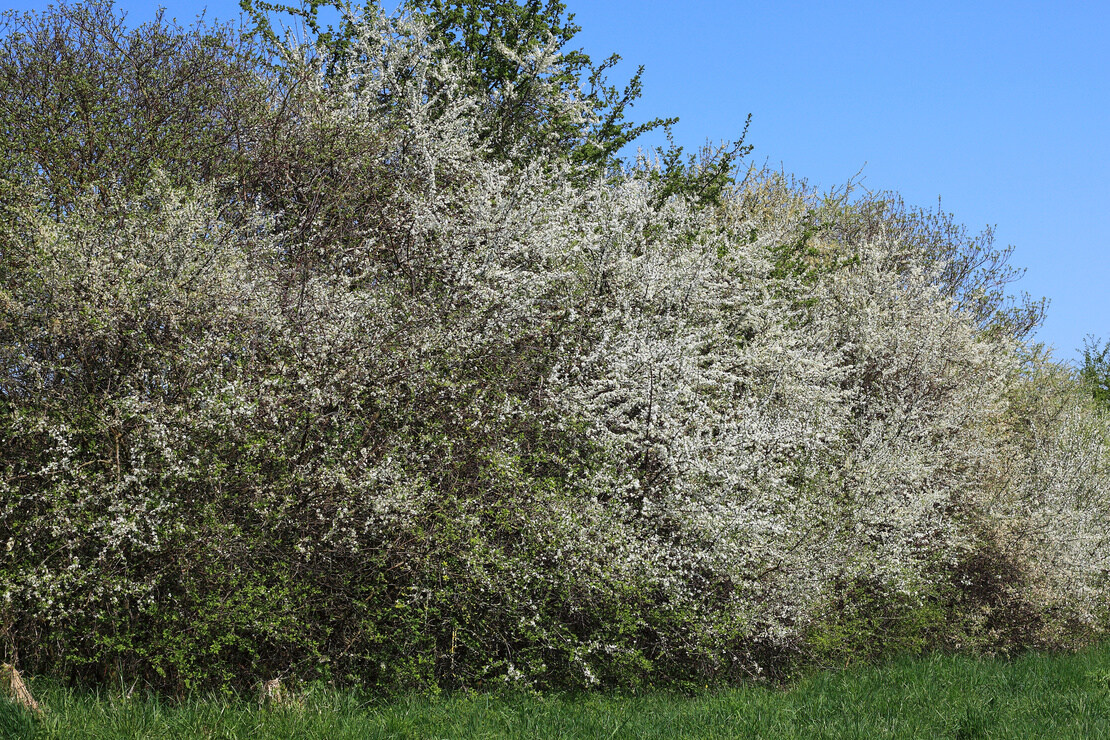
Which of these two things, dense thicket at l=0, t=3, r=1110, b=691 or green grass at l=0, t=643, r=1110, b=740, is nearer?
green grass at l=0, t=643, r=1110, b=740

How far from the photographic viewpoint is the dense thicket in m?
6.34

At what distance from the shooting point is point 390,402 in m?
7.34

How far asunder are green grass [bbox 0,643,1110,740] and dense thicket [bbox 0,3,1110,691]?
1.56 ft

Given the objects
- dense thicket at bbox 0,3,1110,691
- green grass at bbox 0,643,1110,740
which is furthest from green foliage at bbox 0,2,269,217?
green grass at bbox 0,643,1110,740

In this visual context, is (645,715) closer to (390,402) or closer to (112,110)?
(390,402)

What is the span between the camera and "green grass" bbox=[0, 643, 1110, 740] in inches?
214

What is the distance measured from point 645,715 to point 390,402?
10.7 feet

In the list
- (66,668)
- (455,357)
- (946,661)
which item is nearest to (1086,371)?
(946,661)

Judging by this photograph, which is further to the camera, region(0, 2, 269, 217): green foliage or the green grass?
region(0, 2, 269, 217): green foliage

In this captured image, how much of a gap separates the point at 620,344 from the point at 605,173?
15.9ft

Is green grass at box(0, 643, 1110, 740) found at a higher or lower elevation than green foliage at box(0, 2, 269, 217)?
lower

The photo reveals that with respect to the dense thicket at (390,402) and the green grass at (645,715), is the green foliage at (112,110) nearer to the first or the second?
the dense thicket at (390,402)

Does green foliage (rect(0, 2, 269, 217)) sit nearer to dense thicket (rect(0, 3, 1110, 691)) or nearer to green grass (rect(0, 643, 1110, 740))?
dense thicket (rect(0, 3, 1110, 691))

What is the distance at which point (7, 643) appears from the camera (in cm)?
625
